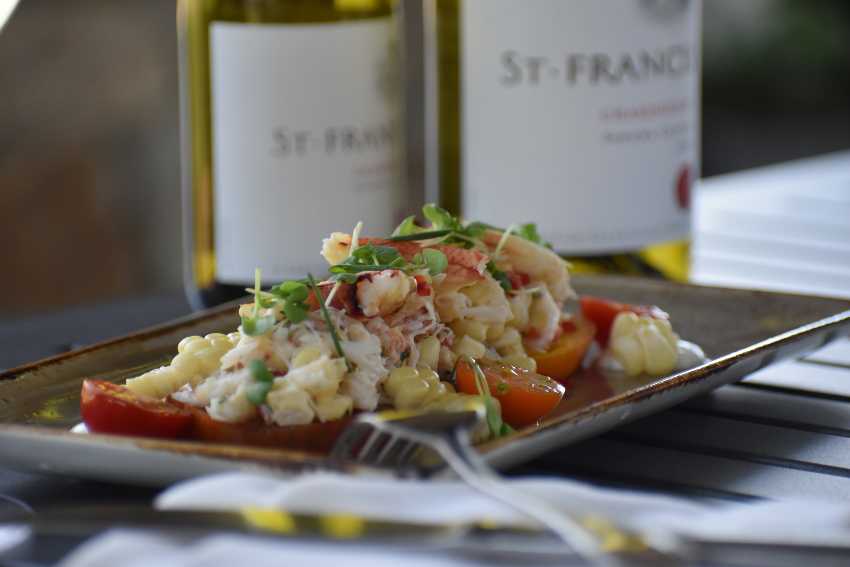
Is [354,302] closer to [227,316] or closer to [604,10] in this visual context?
[227,316]

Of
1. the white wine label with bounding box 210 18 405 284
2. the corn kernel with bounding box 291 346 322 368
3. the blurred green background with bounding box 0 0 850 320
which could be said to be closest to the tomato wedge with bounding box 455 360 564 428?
the corn kernel with bounding box 291 346 322 368

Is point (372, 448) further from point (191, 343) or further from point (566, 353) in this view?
point (566, 353)

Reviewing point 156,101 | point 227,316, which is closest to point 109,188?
point 156,101

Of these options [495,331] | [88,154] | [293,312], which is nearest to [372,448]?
[293,312]

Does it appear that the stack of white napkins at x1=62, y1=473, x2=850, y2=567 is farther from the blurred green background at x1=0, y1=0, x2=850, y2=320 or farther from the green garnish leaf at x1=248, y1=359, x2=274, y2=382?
the blurred green background at x1=0, y1=0, x2=850, y2=320

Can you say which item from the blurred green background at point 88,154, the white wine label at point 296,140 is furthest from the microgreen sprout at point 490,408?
the blurred green background at point 88,154

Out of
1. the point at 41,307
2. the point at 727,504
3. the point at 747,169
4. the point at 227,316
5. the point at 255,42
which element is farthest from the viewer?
the point at 747,169

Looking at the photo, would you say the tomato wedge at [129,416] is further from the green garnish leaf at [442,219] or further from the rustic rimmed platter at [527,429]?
the green garnish leaf at [442,219]
